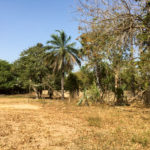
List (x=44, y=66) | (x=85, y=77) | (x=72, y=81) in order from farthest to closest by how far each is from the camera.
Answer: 1. (x=44, y=66)
2. (x=72, y=81)
3. (x=85, y=77)

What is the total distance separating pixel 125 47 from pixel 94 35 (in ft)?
4.03

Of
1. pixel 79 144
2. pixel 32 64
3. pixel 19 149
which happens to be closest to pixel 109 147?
pixel 79 144

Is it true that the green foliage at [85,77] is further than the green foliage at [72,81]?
No

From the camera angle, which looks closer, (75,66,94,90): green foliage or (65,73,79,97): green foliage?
(75,66,94,90): green foliage

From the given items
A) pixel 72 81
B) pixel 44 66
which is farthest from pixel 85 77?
pixel 44 66

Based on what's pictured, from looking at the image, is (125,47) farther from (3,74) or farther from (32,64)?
(3,74)

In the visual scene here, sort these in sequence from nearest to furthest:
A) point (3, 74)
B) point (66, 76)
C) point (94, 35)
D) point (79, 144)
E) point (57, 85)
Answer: point (79, 144)
point (94, 35)
point (66, 76)
point (57, 85)
point (3, 74)

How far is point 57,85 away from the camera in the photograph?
25.5 m

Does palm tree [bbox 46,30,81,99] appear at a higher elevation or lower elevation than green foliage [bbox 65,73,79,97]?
higher

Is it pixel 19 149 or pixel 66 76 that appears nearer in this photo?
pixel 19 149

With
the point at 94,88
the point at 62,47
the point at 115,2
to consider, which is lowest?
the point at 94,88

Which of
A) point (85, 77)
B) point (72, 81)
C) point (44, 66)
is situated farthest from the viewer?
point (44, 66)

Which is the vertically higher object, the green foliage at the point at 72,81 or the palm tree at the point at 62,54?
A: the palm tree at the point at 62,54

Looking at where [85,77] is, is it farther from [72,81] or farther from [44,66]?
[44,66]
